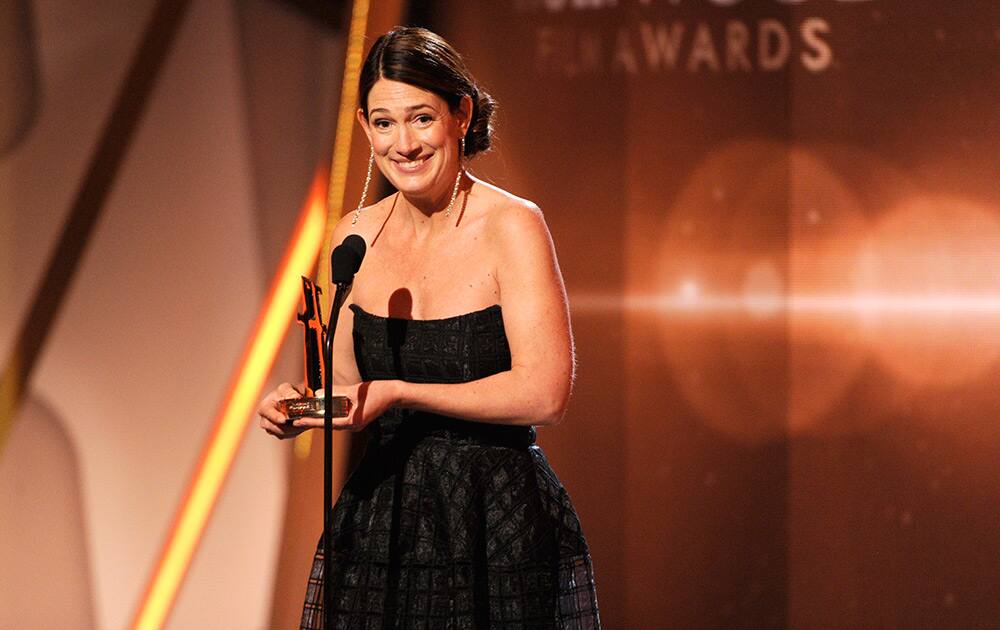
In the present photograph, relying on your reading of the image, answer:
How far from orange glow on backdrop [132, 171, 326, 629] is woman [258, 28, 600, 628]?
1.70m

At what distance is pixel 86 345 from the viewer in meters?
3.41

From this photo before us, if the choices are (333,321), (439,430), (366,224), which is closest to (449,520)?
(439,430)

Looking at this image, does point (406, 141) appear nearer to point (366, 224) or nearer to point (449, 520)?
point (366, 224)

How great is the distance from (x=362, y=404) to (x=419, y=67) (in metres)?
0.48

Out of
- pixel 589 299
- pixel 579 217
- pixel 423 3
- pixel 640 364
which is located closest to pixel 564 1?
pixel 423 3

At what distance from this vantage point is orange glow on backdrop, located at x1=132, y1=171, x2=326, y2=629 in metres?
3.44

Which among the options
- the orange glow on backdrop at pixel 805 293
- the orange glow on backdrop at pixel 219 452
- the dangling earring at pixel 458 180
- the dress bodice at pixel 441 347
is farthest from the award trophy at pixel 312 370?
the orange glow on backdrop at pixel 805 293

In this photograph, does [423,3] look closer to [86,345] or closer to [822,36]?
[822,36]

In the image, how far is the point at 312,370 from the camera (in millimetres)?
1542

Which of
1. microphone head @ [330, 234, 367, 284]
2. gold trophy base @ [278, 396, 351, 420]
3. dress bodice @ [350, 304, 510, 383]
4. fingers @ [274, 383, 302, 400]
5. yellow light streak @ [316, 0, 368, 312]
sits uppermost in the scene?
yellow light streak @ [316, 0, 368, 312]

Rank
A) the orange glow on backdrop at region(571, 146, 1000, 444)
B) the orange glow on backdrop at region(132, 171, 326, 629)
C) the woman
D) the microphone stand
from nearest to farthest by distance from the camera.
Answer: the microphone stand
the woman
the orange glow on backdrop at region(571, 146, 1000, 444)
the orange glow on backdrop at region(132, 171, 326, 629)

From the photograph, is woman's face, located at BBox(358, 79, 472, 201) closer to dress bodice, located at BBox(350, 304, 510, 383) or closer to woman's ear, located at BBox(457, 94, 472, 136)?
woman's ear, located at BBox(457, 94, 472, 136)

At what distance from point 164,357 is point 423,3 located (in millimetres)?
1296

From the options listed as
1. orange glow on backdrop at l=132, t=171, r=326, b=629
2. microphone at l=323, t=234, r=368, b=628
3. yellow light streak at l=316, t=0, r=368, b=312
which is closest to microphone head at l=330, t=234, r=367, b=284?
microphone at l=323, t=234, r=368, b=628
